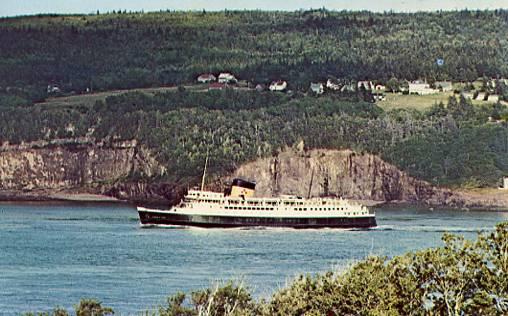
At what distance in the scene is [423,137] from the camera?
163m

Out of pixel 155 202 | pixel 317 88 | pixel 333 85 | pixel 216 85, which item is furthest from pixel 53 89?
pixel 155 202

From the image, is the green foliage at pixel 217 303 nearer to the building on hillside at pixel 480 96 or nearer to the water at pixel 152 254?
the water at pixel 152 254

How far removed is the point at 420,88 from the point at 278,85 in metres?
15.8

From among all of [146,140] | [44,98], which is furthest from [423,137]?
[44,98]

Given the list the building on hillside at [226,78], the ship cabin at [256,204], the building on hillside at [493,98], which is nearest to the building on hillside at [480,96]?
the building on hillside at [493,98]

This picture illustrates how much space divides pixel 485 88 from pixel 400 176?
2083 centimetres

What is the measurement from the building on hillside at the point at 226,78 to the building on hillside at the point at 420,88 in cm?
1968

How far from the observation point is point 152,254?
82.8 meters

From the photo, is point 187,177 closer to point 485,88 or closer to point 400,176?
point 400,176

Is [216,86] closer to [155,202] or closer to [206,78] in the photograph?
[206,78]

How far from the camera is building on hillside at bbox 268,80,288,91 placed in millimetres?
185200

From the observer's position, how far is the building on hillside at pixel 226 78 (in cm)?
18700

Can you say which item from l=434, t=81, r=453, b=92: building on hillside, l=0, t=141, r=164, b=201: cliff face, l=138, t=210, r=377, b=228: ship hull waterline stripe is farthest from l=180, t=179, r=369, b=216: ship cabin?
l=434, t=81, r=453, b=92: building on hillside

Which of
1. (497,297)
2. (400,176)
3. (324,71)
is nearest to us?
(497,297)
